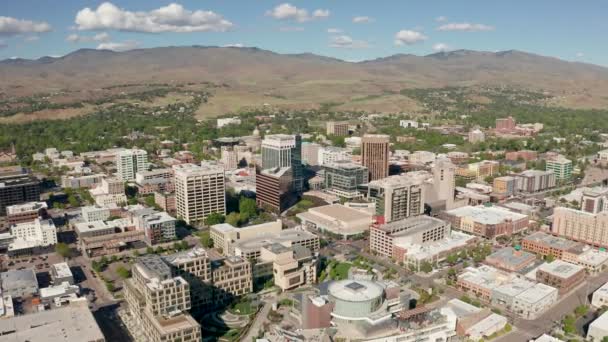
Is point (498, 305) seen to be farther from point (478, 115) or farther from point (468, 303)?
point (478, 115)

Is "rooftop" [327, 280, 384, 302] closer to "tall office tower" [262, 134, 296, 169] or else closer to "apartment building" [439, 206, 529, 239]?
"apartment building" [439, 206, 529, 239]

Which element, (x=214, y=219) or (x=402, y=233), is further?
(x=214, y=219)

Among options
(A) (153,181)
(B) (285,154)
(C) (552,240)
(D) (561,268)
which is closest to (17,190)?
(A) (153,181)

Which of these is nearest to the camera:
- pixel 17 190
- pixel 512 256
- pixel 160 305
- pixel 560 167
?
pixel 160 305

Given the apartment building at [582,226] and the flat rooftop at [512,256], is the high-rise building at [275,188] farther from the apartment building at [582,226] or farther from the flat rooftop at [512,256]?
the apartment building at [582,226]

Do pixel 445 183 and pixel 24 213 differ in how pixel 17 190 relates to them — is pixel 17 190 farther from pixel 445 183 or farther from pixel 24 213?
pixel 445 183

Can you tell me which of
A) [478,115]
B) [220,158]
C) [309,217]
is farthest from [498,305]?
[478,115]

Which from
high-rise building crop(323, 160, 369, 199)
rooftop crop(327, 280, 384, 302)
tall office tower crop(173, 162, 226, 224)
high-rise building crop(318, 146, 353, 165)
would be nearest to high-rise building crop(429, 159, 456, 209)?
high-rise building crop(323, 160, 369, 199)
